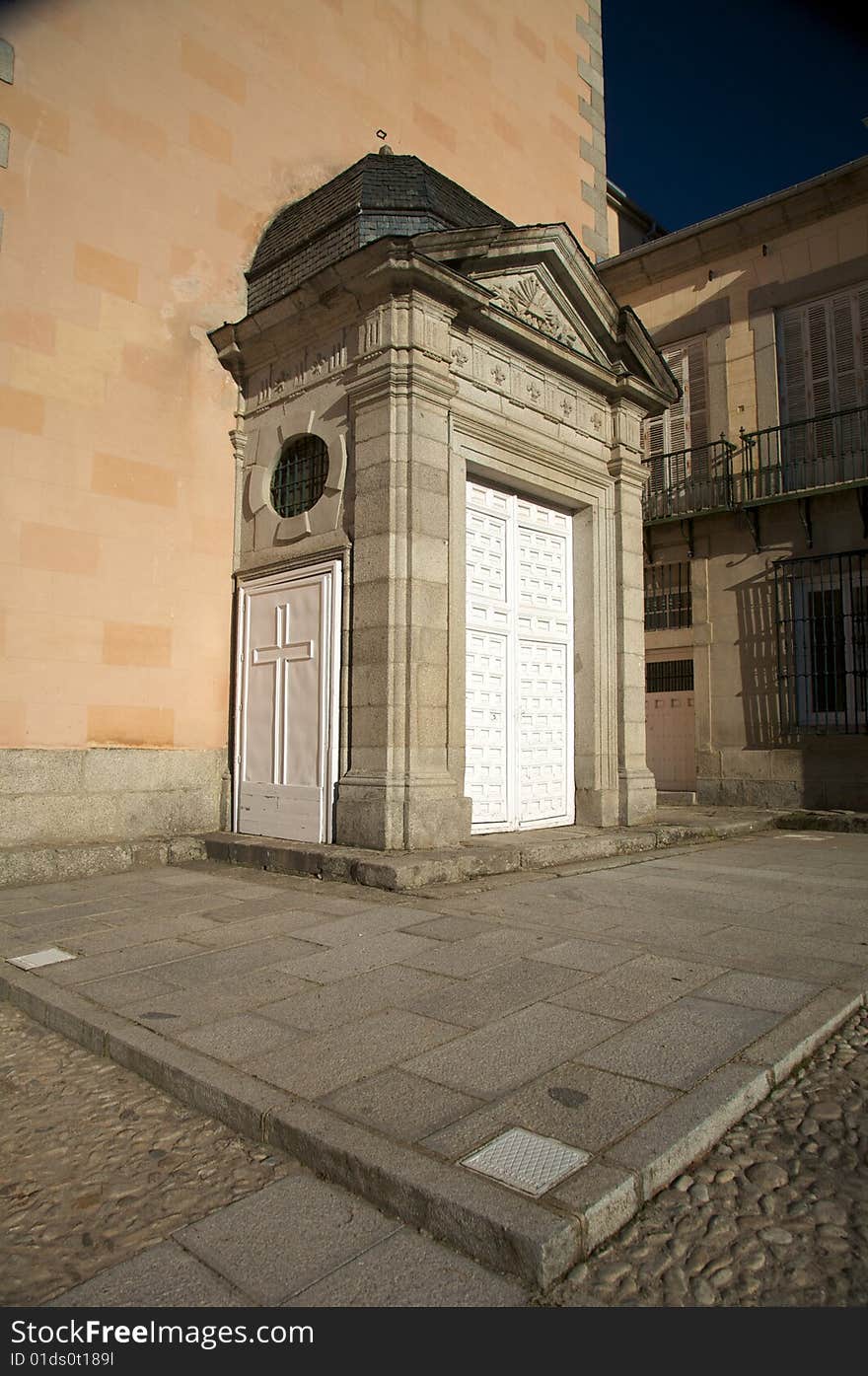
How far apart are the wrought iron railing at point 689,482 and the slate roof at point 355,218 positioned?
5.85m

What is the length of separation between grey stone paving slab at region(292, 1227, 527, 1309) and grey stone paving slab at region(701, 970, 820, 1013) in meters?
1.79

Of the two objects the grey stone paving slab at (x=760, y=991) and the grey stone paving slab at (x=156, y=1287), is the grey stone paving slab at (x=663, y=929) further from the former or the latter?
the grey stone paving slab at (x=156, y=1287)

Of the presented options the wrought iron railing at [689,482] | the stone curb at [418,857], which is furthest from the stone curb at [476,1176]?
the wrought iron railing at [689,482]

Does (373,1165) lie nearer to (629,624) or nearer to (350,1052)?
(350,1052)

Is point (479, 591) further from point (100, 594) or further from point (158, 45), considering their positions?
point (158, 45)

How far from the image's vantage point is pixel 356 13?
981 centimetres

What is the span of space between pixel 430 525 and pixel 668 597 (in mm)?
7625

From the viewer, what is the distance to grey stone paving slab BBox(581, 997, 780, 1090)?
273cm

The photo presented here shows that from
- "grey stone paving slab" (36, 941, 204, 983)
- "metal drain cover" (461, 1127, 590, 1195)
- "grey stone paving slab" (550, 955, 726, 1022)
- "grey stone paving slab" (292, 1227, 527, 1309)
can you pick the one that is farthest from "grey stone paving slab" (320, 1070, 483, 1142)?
"grey stone paving slab" (36, 941, 204, 983)

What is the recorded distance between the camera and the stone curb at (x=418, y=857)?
5.98 metres

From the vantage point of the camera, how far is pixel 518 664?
8.19 metres

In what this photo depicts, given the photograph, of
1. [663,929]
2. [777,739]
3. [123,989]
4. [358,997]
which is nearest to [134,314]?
[123,989]

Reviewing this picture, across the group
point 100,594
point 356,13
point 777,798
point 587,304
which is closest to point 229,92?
point 356,13
